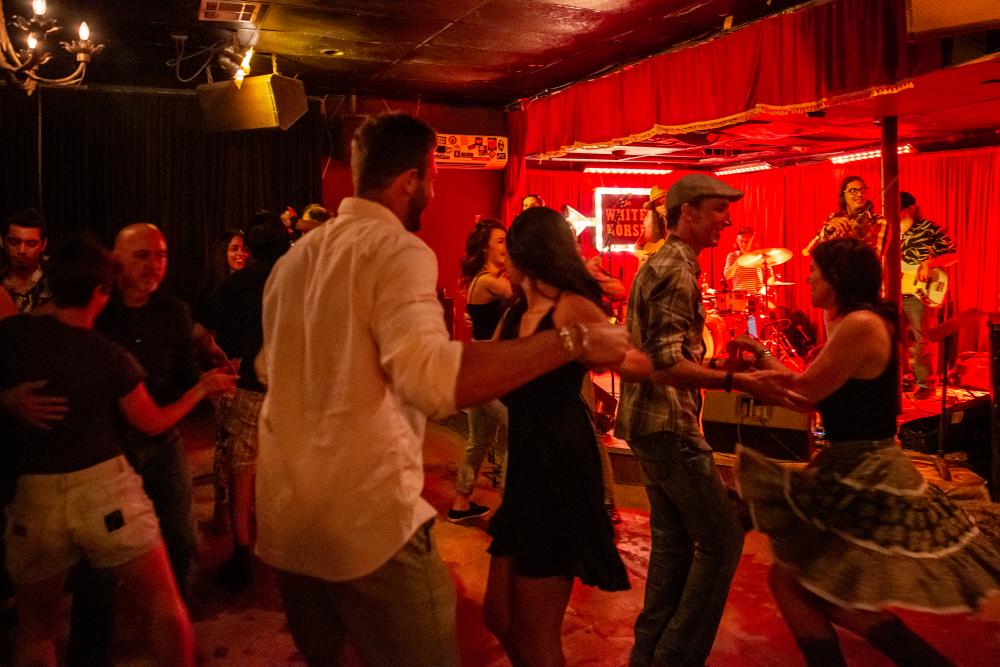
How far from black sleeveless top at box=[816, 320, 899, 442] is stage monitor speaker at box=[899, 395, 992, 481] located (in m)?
4.24

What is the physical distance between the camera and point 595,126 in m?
8.29

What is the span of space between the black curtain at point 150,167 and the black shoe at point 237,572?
6.09m

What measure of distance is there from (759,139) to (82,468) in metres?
10.5

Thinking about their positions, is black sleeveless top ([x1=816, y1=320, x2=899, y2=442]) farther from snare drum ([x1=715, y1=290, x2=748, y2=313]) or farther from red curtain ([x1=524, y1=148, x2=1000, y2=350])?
red curtain ([x1=524, y1=148, x2=1000, y2=350])

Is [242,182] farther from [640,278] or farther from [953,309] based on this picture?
[953,309]

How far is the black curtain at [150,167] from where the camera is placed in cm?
853

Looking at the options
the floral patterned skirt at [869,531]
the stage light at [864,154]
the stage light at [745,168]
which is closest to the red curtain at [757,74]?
the floral patterned skirt at [869,531]

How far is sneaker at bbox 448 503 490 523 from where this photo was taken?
4844mm

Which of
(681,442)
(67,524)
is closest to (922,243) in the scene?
(681,442)

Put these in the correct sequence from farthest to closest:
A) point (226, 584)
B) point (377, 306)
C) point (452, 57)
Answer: point (452, 57) < point (226, 584) < point (377, 306)

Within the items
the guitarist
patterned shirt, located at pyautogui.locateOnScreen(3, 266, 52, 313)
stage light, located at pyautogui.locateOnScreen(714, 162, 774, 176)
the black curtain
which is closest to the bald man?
patterned shirt, located at pyautogui.locateOnScreen(3, 266, 52, 313)

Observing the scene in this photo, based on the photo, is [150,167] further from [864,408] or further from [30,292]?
[864,408]

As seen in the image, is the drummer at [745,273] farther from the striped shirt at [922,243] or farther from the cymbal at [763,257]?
the striped shirt at [922,243]

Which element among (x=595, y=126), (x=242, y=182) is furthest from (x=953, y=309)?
(x=242, y=182)
